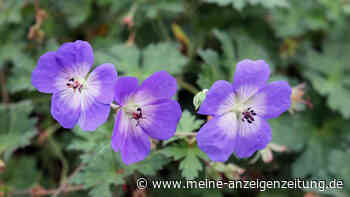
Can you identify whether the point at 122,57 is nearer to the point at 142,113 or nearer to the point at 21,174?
the point at 142,113

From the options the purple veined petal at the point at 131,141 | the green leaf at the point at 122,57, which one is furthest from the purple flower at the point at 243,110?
the green leaf at the point at 122,57

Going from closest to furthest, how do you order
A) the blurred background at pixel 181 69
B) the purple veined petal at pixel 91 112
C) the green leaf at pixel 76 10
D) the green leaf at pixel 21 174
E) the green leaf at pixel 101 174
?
the purple veined petal at pixel 91 112
the green leaf at pixel 101 174
the blurred background at pixel 181 69
the green leaf at pixel 21 174
the green leaf at pixel 76 10

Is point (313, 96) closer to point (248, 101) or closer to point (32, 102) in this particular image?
point (248, 101)

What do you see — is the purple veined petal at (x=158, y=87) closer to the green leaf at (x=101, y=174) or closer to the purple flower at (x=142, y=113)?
the purple flower at (x=142, y=113)

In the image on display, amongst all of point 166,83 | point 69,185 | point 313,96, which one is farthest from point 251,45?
point 69,185

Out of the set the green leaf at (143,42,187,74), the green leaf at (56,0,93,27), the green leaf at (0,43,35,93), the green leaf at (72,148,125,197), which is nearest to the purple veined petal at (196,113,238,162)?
the green leaf at (72,148,125,197)

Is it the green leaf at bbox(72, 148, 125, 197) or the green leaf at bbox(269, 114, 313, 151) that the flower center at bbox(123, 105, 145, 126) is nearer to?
the green leaf at bbox(72, 148, 125, 197)
